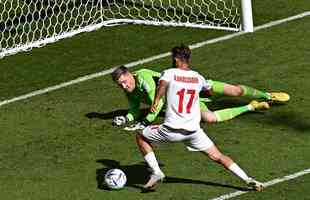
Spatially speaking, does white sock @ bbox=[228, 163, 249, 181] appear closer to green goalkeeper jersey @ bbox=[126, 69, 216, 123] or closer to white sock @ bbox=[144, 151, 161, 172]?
white sock @ bbox=[144, 151, 161, 172]

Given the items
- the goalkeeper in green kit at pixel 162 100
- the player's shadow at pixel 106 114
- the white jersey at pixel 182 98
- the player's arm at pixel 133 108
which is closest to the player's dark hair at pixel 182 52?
the white jersey at pixel 182 98

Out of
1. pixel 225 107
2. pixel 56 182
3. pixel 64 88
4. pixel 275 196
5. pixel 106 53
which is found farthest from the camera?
pixel 106 53

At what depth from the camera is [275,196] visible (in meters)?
9.91

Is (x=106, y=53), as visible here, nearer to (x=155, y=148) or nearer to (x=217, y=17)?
(x=217, y=17)

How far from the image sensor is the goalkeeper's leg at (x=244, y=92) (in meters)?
12.2

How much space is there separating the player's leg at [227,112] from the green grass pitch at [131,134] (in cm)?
8

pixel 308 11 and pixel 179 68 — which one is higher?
pixel 179 68

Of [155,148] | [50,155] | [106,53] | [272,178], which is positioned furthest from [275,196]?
[106,53]

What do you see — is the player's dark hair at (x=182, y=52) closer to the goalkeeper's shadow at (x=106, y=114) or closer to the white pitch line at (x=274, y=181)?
the white pitch line at (x=274, y=181)

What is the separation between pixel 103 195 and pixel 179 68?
56.5 inches

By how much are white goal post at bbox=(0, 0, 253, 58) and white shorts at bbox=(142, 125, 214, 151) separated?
567 cm

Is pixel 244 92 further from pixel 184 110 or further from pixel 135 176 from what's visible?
pixel 184 110

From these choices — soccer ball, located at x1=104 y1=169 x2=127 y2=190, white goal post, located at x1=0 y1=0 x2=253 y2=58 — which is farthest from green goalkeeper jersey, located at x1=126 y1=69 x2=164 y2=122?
white goal post, located at x1=0 y1=0 x2=253 y2=58

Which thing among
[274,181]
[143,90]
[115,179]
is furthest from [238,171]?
[143,90]
